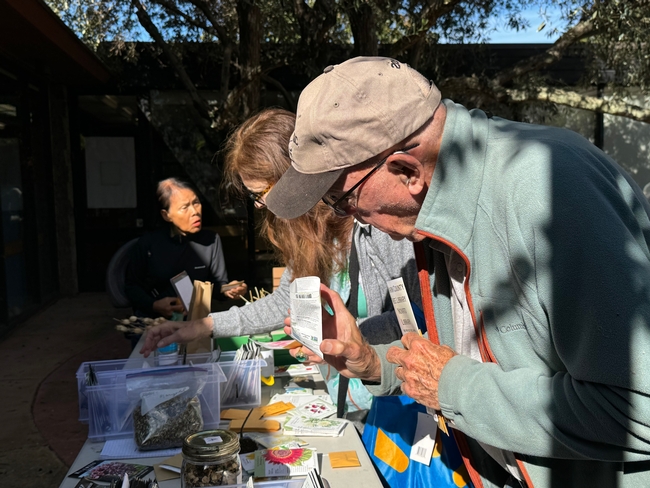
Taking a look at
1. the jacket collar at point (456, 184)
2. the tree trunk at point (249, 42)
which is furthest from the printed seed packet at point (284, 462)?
the tree trunk at point (249, 42)

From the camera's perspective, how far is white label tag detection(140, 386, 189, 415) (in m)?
1.97

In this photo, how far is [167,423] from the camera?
6.48 ft

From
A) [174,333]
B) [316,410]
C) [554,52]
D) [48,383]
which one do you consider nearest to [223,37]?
[554,52]

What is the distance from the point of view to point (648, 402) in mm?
989

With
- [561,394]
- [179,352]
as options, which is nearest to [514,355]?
[561,394]

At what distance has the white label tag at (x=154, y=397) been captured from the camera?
6.47 feet

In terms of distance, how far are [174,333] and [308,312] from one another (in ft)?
3.30

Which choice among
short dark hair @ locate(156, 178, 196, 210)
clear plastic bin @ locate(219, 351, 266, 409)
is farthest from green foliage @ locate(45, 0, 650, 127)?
clear plastic bin @ locate(219, 351, 266, 409)

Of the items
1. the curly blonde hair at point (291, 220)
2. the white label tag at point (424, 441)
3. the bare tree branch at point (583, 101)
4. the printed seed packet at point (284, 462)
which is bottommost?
the printed seed packet at point (284, 462)

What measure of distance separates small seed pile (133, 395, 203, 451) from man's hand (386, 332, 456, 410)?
2.93 ft

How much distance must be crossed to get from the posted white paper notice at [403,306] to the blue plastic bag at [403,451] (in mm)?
332

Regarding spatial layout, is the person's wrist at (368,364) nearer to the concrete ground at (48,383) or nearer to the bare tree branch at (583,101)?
the concrete ground at (48,383)

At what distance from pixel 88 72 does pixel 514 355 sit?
850cm

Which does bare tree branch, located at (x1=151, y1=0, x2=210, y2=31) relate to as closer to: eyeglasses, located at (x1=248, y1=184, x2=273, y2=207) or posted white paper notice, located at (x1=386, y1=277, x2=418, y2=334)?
eyeglasses, located at (x1=248, y1=184, x2=273, y2=207)
